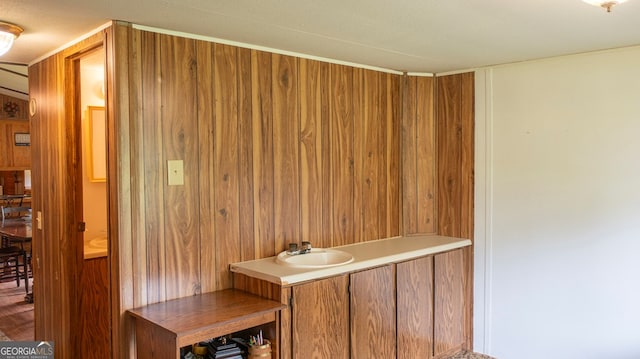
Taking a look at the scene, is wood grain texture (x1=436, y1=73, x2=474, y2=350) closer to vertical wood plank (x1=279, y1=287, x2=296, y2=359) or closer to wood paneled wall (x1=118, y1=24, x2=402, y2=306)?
wood paneled wall (x1=118, y1=24, x2=402, y2=306)

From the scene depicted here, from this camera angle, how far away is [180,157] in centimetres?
255

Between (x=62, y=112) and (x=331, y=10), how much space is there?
173 cm

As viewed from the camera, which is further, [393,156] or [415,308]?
[393,156]

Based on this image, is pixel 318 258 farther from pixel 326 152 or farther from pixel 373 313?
pixel 326 152

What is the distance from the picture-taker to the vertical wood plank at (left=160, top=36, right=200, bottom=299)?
2.51 metres

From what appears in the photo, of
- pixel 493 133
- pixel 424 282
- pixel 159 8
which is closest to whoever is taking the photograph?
pixel 159 8

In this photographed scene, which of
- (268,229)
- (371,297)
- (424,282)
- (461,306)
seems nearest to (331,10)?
(268,229)

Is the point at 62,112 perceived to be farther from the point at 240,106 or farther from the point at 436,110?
the point at 436,110

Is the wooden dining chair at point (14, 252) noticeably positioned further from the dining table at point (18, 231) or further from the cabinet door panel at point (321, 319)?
the cabinet door panel at point (321, 319)

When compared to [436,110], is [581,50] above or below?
above

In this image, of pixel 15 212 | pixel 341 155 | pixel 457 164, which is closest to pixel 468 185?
pixel 457 164

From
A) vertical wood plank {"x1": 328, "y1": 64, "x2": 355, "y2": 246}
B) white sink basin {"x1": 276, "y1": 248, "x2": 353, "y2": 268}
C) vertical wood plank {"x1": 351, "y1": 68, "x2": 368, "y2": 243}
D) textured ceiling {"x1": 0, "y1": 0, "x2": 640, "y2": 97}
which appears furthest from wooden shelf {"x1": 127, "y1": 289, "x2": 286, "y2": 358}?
textured ceiling {"x1": 0, "y1": 0, "x2": 640, "y2": 97}

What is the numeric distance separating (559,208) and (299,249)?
1722 millimetres

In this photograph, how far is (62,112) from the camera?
286 cm
